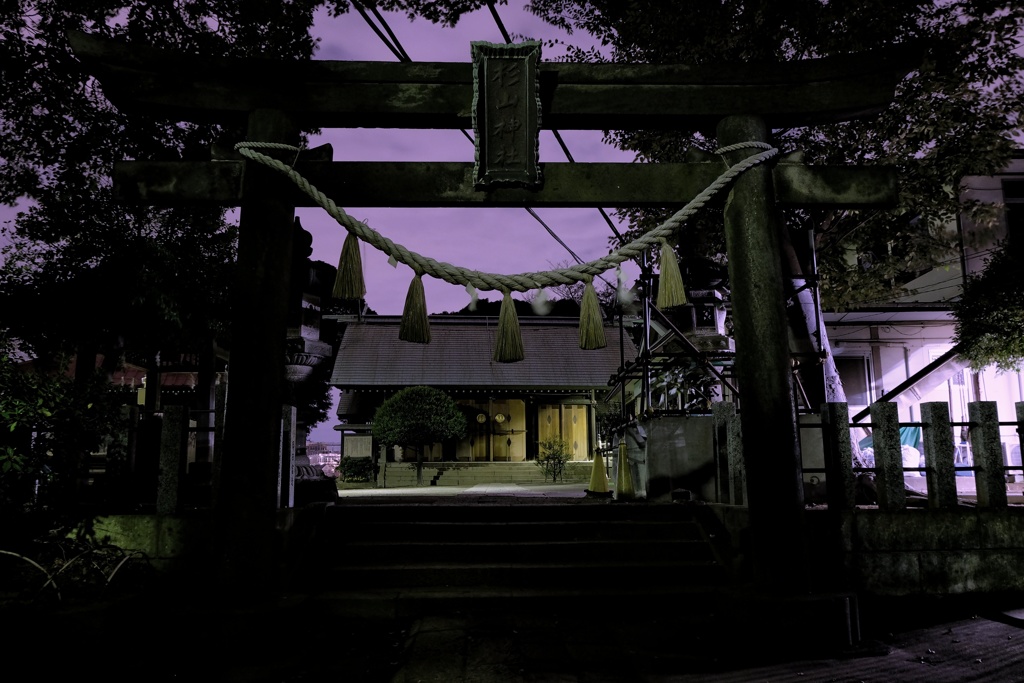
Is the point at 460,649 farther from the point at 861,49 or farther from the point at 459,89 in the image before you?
the point at 861,49

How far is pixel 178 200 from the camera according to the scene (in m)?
5.20

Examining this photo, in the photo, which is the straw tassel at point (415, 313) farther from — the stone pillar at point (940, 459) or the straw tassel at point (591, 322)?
the stone pillar at point (940, 459)

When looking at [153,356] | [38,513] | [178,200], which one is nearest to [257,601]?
[38,513]

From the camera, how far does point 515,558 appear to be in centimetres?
611

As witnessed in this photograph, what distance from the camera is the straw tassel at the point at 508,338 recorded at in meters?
5.16

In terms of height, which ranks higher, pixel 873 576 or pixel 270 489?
pixel 270 489

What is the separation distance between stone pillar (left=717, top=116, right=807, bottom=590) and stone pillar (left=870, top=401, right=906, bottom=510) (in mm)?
1438

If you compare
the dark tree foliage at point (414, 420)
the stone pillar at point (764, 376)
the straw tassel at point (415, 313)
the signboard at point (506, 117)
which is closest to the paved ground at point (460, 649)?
the stone pillar at point (764, 376)

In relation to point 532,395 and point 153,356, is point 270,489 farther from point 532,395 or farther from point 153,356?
point 532,395

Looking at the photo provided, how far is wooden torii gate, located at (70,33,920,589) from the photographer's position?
4.92 m

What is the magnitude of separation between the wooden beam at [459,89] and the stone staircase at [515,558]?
399 cm

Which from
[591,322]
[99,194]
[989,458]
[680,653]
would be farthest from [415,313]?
[99,194]

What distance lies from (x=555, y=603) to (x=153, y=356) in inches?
500

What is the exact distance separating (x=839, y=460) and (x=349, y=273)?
183 inches
